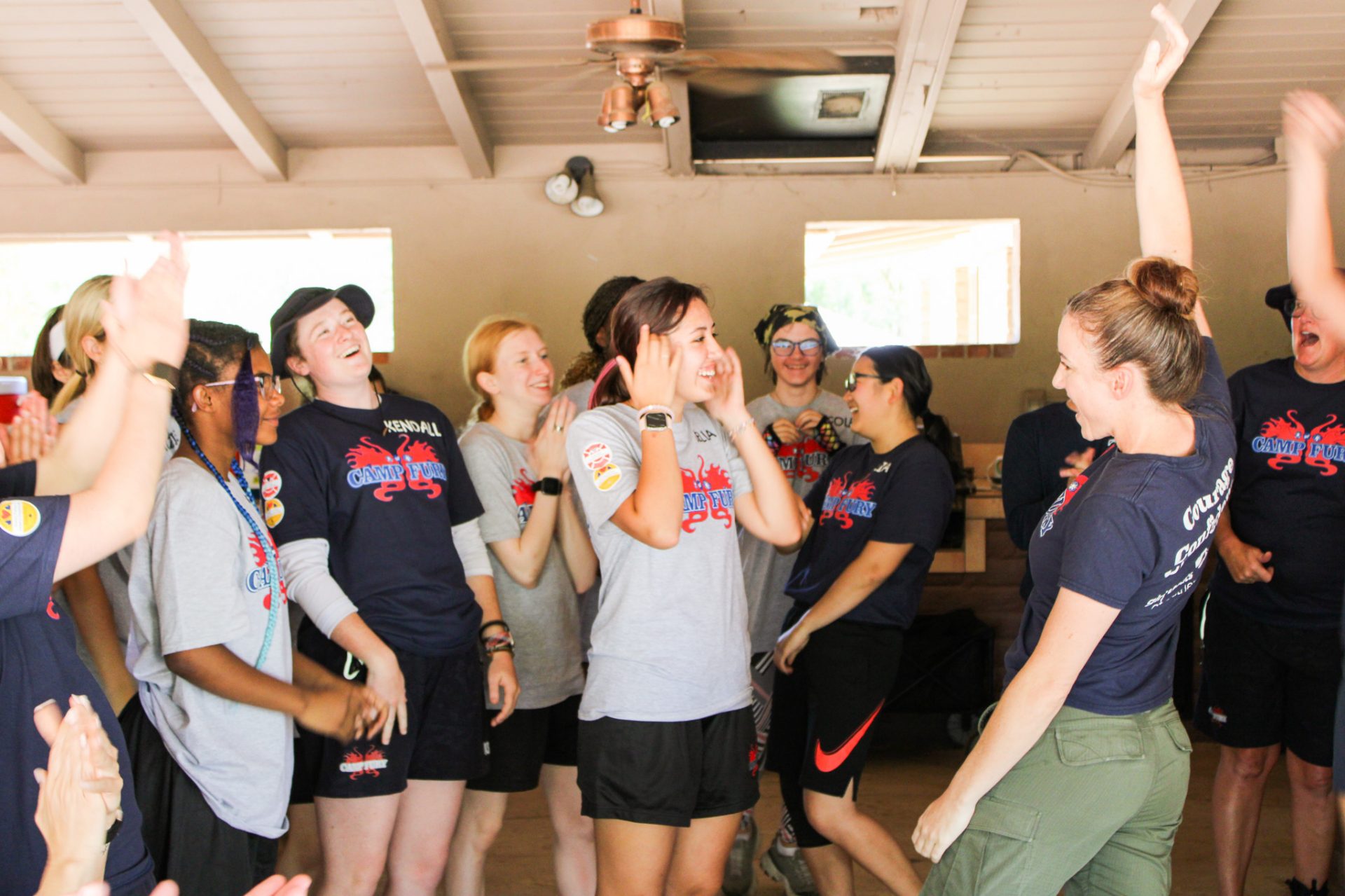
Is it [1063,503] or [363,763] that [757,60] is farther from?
[363,763]

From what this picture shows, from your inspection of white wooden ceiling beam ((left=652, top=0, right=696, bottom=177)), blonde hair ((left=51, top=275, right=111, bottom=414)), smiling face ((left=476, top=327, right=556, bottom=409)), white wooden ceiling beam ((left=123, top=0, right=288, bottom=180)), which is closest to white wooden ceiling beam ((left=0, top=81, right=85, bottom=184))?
white wooden ceiling beam ((left=123, top=0, right=288, bottom=180))

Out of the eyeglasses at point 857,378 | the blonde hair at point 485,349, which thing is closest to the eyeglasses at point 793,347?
the eyeglasses at point 857,378

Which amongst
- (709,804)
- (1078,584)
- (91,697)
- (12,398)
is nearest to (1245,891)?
(709,804)

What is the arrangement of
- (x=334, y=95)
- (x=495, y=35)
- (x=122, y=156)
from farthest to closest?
(x=122, y=156) < (x=334, y=95) < (x=495, y=35)

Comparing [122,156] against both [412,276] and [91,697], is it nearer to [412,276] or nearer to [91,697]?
[412,276]

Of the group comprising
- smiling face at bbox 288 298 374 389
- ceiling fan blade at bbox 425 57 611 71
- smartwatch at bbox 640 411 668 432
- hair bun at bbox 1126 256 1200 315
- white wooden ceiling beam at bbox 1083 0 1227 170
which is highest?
white wooden ceiling beam at bbox 1083 0 1227 170

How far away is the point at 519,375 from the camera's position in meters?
2.83

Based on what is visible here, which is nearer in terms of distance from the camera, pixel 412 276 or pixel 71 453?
pixel 71 453

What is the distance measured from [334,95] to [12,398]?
368 cm

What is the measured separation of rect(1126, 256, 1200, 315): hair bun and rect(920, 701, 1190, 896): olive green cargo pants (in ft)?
2.14

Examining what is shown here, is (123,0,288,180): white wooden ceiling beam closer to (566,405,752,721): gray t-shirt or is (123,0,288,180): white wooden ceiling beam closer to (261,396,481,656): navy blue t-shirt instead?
(261,396,481,656): navy blue t-shirt

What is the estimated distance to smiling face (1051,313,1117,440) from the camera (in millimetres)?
1730

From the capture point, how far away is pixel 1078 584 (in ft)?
5.35

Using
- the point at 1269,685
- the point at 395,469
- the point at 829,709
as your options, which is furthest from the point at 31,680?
the point at 1269,685
